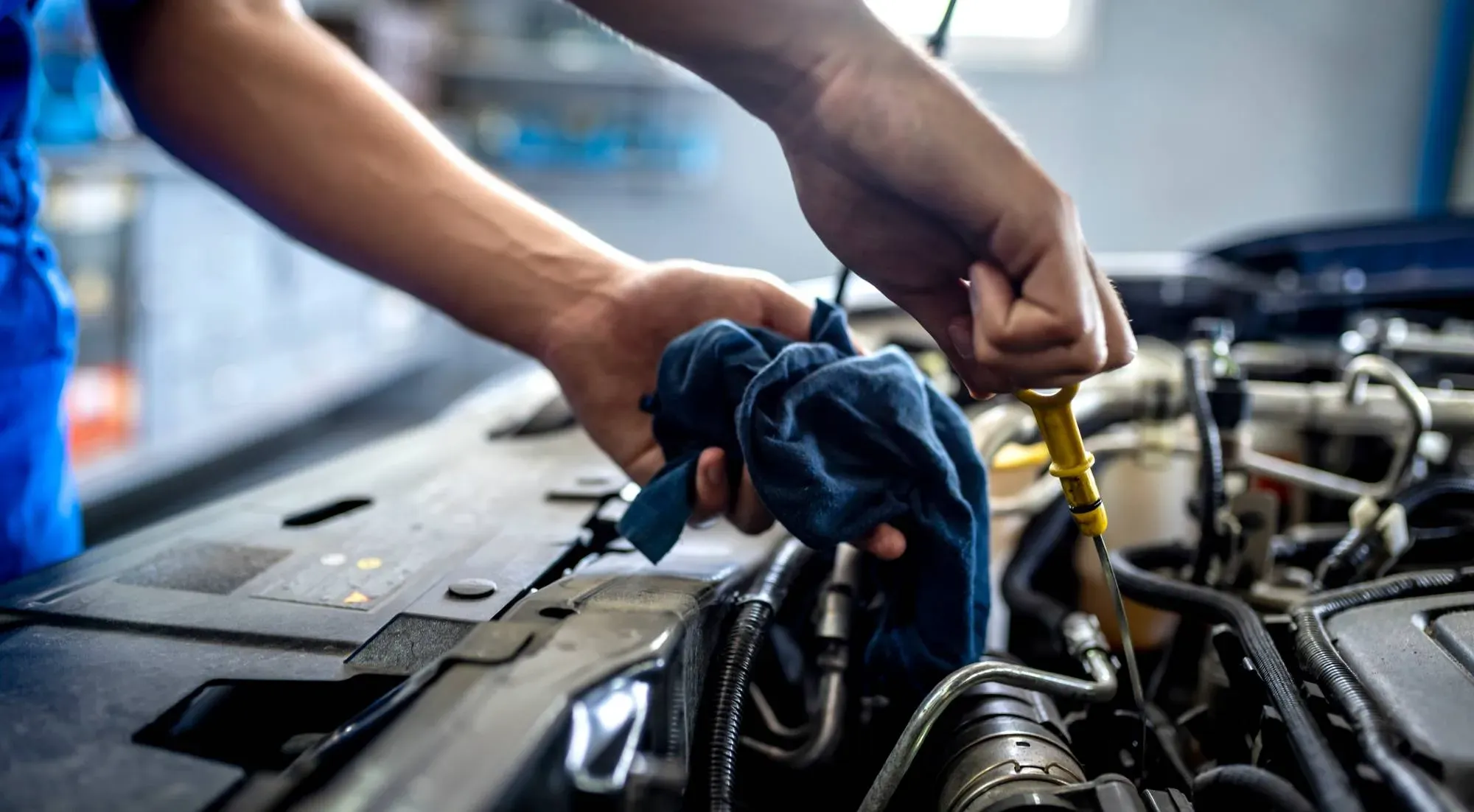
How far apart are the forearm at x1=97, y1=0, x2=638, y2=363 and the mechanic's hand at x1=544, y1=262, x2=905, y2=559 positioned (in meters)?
0.02

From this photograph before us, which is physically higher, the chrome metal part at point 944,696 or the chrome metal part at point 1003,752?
the chrome metal part at point 944,696

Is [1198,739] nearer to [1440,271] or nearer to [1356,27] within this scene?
[1440,271]

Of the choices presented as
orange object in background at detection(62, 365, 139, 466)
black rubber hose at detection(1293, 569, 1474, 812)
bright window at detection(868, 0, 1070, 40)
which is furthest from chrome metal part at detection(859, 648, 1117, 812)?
bright window at detection(868, 0, 1070, 40)

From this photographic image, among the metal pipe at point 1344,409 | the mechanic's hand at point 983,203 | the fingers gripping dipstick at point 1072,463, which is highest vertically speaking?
the mechanic's hand at point 983,203

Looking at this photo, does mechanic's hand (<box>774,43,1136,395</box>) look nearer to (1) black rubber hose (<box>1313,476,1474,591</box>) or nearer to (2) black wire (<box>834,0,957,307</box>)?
(2) black wire (<box>834,0,957,307</box>)

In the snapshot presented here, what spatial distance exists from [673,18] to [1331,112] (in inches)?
152

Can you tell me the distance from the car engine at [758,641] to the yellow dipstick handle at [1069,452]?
83mm

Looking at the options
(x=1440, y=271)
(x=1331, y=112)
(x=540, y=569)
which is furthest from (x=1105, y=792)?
(x=1331, y=112)

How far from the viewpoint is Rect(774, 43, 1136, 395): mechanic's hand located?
39 cm

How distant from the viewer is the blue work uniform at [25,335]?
0.63 metres

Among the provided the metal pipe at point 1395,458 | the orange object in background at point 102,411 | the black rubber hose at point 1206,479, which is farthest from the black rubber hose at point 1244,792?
the orange object in background at point 102,411

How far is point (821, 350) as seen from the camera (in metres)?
0.53

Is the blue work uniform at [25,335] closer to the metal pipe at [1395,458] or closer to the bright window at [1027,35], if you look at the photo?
the metal pipe at [1395,458]

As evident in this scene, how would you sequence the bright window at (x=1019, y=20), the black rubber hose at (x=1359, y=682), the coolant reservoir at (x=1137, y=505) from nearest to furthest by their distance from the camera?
the black rubber hose at (x=1359, y=682) < the coolant reservoir at (x=1137, y=505) < the bright window at (x=1019, y=20)
